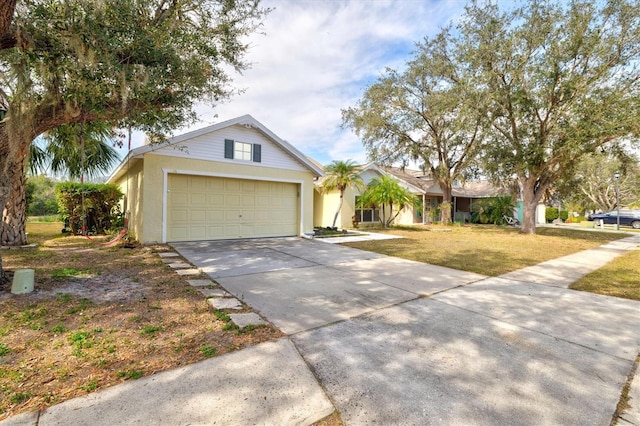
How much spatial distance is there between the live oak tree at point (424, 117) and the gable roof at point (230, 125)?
27.4ft

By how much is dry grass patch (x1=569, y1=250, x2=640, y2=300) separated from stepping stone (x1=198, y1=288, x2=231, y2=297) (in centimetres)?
631

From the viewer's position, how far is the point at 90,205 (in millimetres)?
11688

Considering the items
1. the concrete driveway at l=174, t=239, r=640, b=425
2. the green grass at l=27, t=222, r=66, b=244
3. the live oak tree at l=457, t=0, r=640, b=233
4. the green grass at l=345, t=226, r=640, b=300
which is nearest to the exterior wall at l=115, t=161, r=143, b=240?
the green grass at l=27, t=222, r=66, b=244

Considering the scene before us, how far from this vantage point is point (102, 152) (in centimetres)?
1260

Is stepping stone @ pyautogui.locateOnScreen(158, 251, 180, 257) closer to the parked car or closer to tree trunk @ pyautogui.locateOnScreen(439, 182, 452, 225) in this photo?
tree trunk @ pyautogui.locateOnScreen(439, 182, 452, 225)

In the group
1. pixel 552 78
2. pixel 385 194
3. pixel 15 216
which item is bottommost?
pixel 15 216

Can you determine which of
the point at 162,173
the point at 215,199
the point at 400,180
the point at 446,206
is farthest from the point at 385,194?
the point at 162,173

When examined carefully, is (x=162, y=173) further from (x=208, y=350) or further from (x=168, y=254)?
(x=208, y=350)

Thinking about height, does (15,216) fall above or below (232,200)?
→ below

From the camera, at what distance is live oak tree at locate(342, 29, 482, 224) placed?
17062 mm

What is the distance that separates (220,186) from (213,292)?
671 cm

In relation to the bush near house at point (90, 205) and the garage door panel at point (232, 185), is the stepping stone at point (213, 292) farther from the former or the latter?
the bush near house at point (90, 205)

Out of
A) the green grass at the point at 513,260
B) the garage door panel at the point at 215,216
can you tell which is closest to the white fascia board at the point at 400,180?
the green grass at the point at 513,260

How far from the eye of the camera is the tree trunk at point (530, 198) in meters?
15.2
